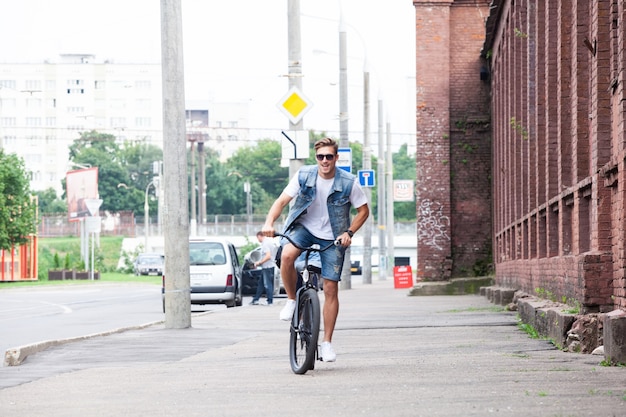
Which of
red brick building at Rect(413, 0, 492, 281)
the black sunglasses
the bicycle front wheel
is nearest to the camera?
the bicycle front wheel

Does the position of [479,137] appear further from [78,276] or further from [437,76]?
[78,276]

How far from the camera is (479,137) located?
113ft

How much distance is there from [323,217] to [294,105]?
14.2 metres

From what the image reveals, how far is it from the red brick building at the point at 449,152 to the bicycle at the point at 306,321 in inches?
956

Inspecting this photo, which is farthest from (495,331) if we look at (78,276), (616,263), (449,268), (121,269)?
(121,269)

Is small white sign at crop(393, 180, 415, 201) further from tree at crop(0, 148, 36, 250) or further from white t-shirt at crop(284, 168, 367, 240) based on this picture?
white t-shirt at crop(284, 168, 367, 240)

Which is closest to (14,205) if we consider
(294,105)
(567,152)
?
(294,105)

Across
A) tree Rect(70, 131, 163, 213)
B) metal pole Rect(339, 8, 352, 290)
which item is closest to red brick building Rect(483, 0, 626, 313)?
metal pole Rect(339, 8, 352, 290)

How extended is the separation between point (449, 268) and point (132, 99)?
143m

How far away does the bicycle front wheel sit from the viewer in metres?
9.46

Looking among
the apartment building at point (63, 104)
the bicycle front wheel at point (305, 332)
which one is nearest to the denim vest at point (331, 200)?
the bicycle front wheel at point (305, 332)

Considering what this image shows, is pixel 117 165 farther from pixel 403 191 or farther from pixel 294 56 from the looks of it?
pixel 294 56

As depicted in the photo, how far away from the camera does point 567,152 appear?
15.4 meters

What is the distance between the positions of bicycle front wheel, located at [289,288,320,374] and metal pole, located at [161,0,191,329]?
25.1 feet
